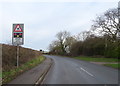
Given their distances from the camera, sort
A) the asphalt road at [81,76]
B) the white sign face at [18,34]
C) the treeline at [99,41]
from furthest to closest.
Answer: the treeline at [99,41] → the white sign face at [18,34] → the asphalt road at [81,76]

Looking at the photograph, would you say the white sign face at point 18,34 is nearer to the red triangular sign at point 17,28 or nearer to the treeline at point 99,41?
the red triangular sign at point 17,28

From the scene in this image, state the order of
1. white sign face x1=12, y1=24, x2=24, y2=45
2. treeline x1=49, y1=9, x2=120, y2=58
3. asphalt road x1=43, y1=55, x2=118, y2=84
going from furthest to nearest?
treeline x1=49, y1=9, x2=120, y2=58, white sign face x1=12, y1=24, x2=24, y2=45, asphalt road x1=43, y1=55, x2=118, y2=84

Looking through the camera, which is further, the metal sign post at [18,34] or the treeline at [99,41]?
the treeline at [99,41]

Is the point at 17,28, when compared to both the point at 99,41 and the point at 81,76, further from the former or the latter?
the point at 99,41

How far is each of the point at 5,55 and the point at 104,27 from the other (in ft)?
88.1

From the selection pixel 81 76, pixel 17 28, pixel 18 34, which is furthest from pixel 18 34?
pixel 81 76

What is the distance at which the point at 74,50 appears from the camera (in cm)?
5997

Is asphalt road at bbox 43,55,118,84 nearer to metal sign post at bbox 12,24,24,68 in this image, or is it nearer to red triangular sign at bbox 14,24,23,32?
metal sign post at bbox 12,24,24,68

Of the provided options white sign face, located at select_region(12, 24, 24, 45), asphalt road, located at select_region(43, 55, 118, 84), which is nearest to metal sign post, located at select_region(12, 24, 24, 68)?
white sign face, located at select_region(12, 24, 24, 45)

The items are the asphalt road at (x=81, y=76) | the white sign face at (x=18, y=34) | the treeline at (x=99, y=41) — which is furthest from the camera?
the treeline at (x=99, y=41)

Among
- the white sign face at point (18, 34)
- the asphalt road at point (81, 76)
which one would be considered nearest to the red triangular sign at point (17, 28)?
the white sign face at point (18, 34)

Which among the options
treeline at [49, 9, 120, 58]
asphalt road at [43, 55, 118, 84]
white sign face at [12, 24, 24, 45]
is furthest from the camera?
treeline at [49, 9, 120, 58]

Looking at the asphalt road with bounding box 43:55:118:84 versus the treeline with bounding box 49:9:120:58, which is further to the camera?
the treeline with bounding box 49:9:120:58

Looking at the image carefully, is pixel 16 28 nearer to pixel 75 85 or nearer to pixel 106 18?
pixel 75 85
